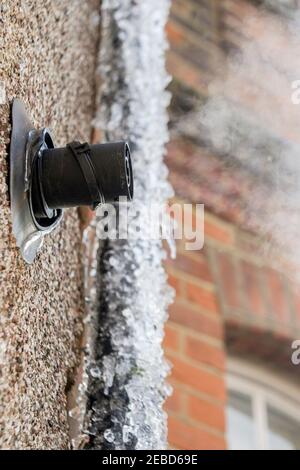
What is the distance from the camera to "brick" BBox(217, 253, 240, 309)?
2764 millimetres

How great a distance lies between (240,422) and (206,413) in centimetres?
41

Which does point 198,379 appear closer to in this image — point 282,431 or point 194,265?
point 194,265

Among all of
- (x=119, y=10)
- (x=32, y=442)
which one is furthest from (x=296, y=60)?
(x=32, y=442)

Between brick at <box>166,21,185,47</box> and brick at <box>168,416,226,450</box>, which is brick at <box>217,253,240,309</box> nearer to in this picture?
brick at <box>168,416,226,450</box>

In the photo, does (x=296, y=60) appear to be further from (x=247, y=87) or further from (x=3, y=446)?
(x=3, y=446)

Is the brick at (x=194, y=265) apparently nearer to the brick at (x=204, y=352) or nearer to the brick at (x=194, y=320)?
the brick at (x=194, y=320)


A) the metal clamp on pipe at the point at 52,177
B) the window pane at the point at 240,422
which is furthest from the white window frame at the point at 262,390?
the metal clamp on pipe at the point at 52,177

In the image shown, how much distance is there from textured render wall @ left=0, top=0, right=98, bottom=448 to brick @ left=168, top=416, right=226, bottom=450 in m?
0.63

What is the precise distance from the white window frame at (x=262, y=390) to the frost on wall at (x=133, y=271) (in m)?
0.88

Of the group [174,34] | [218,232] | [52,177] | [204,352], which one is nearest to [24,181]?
[52,177]

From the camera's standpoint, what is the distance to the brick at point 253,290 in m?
Answer: 2.82

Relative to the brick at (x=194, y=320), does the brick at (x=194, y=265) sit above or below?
above

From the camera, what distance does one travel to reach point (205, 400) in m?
2.48

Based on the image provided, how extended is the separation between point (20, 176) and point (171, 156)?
5.24 feet
